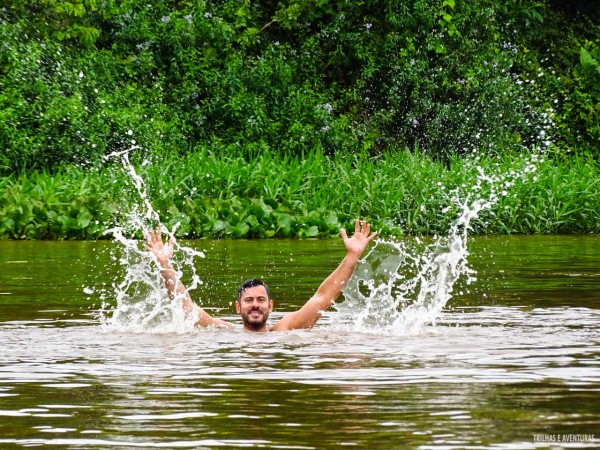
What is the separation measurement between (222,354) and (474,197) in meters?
13.7

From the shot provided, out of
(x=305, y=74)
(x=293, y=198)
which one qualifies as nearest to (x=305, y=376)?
(x=293, y=198)

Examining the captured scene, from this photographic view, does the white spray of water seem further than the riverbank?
→ No

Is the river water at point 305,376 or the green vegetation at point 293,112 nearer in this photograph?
the river water at point 305,376

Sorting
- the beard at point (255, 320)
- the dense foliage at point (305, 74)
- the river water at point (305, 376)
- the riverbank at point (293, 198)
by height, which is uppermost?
the dense foliage at point (305, 74)

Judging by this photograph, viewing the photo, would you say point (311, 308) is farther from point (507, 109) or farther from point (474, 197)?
point (507, 109)

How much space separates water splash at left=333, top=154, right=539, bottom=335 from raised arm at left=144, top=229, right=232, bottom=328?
1.08 metres

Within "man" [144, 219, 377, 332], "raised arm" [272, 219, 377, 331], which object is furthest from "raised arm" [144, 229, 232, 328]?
"raised arm" [272, 219, 377, 331]

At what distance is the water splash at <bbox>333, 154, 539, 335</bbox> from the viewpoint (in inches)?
425

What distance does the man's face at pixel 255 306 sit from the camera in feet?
33.2

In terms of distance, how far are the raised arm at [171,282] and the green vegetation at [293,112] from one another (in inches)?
378

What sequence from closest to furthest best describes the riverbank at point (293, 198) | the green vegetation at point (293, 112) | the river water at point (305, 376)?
the river water at point (305, 376) < the riverbank at point (293, 198) < the green vegetation at point (293, 112)

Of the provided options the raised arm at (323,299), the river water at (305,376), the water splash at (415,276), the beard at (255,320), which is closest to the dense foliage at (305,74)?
the water splash at (415,276)

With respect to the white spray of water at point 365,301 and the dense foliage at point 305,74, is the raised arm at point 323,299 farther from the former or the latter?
the dense foliage at point 305,74

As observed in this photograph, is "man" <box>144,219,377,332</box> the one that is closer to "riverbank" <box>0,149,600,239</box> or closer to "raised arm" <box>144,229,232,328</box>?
"raised arm" <box>144,229,232,328</box>
